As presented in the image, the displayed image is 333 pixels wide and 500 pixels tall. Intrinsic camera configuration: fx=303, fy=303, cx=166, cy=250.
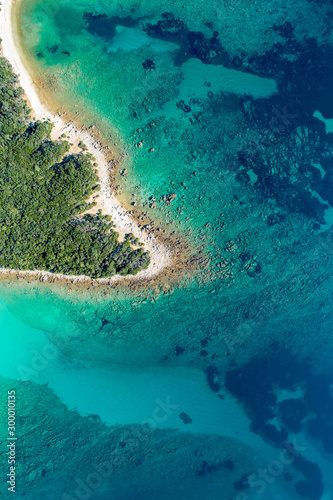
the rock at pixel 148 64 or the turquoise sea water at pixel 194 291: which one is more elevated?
the rock at pixel 148 64

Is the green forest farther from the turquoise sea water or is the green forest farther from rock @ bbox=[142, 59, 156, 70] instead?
rock @ bbox=[142, 59, 156, 70]

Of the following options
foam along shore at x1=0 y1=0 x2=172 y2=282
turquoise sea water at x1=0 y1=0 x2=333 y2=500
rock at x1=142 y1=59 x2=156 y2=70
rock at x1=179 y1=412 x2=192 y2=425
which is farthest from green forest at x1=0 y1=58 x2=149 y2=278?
rock at x1=179 y1=412 x2=192 y2=425

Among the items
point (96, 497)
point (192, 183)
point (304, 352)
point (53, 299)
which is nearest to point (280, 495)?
point (304, 352)

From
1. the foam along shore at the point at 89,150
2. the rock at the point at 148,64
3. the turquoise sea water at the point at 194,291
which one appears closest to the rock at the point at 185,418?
the turquoise sea water at the point at 194,291

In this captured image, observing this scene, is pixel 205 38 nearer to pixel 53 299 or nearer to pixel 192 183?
pixel 192 183

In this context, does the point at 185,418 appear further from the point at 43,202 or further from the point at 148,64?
the point at 148,64

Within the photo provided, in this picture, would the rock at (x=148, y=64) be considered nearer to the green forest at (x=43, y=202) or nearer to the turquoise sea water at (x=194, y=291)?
the turquoise sea water at (x=194, y=291)
